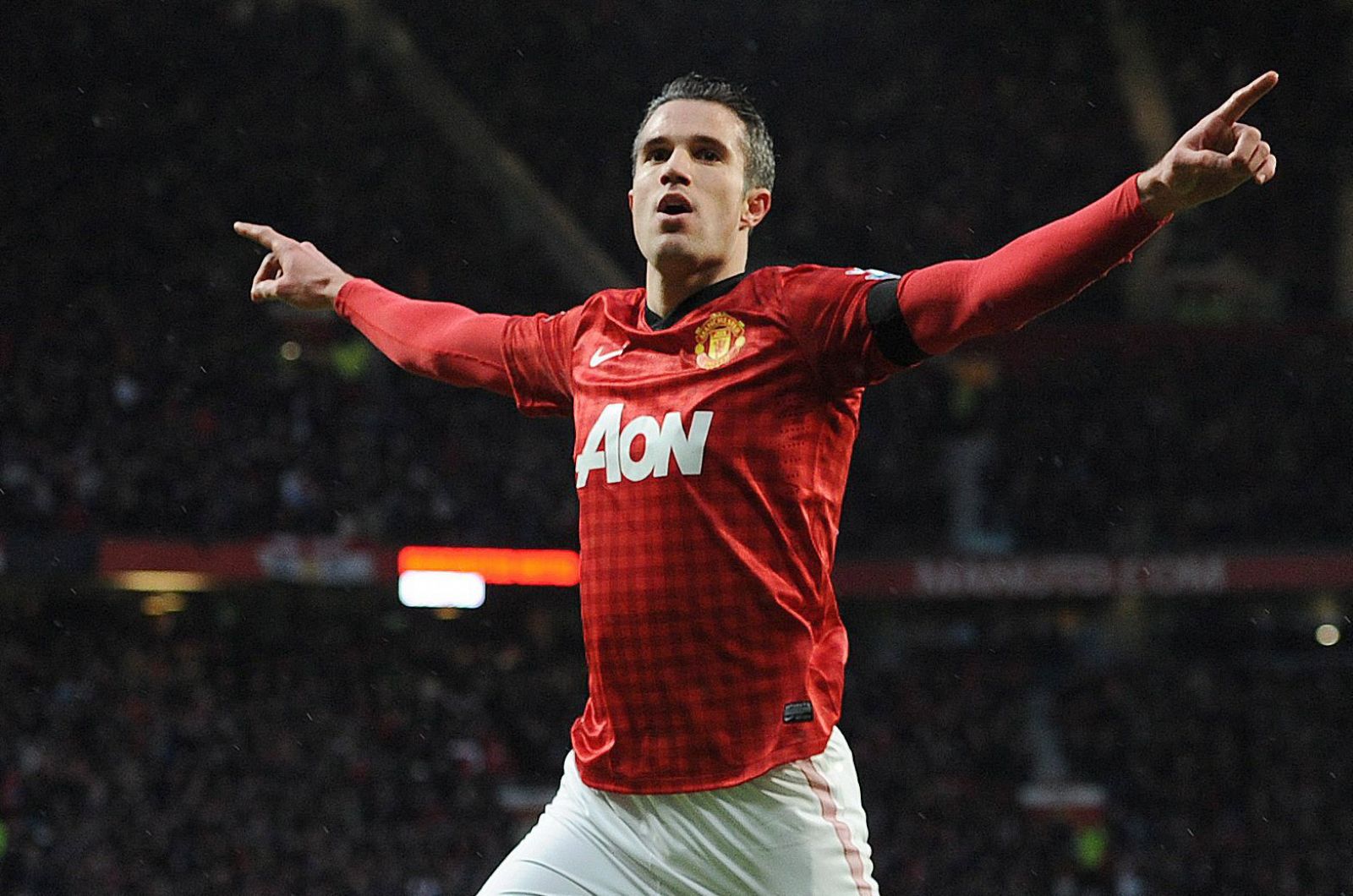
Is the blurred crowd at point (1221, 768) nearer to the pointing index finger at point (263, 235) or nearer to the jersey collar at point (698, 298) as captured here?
the pointing index finger at point (263, 235)

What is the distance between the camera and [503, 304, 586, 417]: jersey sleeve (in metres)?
4.07

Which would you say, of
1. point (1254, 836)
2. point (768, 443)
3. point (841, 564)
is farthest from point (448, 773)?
point (768, 443)

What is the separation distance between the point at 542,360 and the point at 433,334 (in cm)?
43

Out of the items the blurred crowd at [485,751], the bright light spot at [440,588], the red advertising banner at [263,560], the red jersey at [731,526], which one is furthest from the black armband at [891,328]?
the bright light spot at [440,588]

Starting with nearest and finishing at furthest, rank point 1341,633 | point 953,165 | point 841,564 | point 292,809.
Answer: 1. point 292,809
2. point 841,564
3. point 1341,633
4. point 953,165

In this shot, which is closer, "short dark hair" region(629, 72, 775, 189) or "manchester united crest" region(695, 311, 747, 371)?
"manchester united crest" region(695, 311, 747, 371)

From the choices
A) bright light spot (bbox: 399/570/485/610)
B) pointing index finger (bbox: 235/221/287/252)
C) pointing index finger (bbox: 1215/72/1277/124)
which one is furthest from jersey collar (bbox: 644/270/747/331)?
bright light spot (bbox: 399/570/485/610)

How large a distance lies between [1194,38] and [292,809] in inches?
728

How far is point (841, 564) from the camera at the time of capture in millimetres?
21500

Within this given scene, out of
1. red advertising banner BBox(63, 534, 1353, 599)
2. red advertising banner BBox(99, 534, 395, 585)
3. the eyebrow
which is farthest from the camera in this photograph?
red advertising banner BBox(63, 534, 1353, 599)

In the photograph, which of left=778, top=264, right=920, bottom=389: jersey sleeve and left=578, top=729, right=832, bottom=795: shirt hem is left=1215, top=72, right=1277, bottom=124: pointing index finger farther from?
left=578, top=729, right=832, bottom=795: shirt hem

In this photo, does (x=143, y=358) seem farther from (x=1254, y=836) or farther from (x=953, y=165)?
(x=1254, y=836)

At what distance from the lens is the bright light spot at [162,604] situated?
19.6 m

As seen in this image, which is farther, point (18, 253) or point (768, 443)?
point (18, 253)
